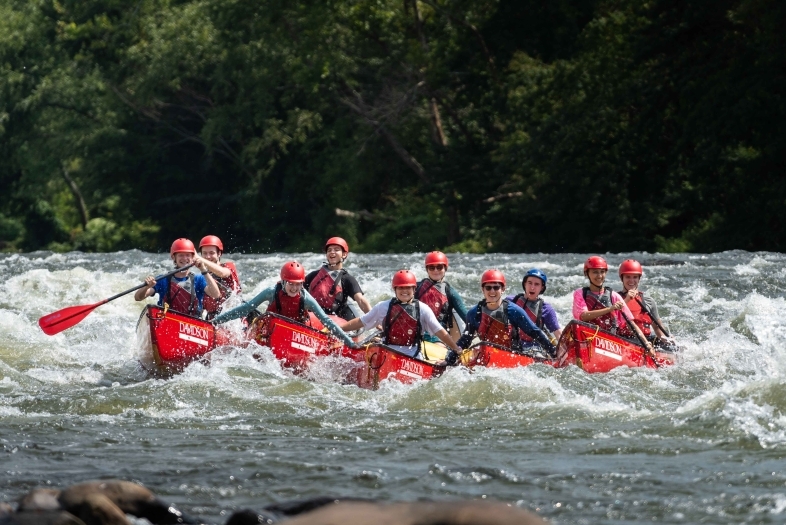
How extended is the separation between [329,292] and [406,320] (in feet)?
5.75

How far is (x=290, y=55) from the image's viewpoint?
36375 mm

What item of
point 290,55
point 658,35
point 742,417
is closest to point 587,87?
point 658,35

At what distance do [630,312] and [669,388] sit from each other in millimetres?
1560

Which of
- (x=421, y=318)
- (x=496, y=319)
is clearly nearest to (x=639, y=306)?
(x=496, y=319)

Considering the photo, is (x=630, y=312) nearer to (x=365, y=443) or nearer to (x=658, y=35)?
(x=365, y=443)

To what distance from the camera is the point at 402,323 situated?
38.9 feet

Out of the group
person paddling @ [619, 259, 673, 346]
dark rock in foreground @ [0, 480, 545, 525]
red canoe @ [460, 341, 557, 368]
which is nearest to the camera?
dark rock in foreground @ [0, 480, 545, 525]

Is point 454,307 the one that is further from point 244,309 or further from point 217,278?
point 217,278

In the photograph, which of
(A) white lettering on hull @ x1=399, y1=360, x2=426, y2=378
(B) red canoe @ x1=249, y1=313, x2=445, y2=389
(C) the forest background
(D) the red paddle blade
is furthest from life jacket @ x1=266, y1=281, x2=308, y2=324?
(C) the forest background

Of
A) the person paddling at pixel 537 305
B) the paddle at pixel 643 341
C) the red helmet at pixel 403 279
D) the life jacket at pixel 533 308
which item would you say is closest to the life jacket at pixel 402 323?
the red helmet at pixel 403 279

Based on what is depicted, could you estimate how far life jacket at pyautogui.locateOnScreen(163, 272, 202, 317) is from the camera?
1276 cm

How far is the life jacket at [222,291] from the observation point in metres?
13.2

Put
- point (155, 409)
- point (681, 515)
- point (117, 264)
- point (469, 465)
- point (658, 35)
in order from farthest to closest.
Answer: point (658, 35)
point (117, 264)
point (155, 409)
point (469, 465)
point (681, 515)

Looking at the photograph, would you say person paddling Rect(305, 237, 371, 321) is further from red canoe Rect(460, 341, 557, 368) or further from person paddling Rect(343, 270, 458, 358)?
red canoe Rect(460, 341, 557, 368)
